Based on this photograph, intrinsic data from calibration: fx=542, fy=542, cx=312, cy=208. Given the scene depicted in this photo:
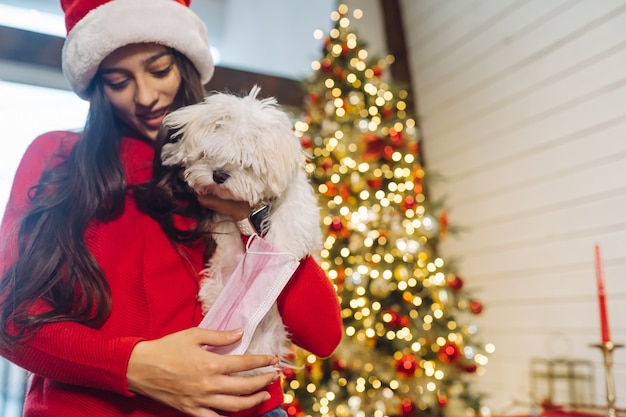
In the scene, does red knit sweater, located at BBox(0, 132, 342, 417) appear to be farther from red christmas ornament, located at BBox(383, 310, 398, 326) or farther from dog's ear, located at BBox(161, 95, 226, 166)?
red christmas ornament, located at BBox(383, 310, 398, 326)

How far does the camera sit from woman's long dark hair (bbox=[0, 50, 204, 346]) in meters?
0.78

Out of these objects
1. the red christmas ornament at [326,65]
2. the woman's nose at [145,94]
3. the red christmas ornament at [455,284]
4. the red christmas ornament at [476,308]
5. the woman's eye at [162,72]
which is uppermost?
the red christmas ornament at [326,65]

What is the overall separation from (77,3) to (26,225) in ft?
1.65

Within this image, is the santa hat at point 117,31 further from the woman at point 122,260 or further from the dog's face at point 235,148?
the dog's face at point 235,148

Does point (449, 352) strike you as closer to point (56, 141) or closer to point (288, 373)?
point (288, 373)

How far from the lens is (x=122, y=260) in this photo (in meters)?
0.88

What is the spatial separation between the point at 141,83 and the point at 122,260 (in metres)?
0.33

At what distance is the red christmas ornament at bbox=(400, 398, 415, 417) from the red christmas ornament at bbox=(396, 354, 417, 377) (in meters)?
0.13

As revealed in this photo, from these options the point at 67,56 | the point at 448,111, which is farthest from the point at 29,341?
the point at 448,111

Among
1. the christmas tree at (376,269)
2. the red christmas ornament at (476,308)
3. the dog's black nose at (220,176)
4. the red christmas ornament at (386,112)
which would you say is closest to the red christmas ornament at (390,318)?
the christmas tree at (376,269)

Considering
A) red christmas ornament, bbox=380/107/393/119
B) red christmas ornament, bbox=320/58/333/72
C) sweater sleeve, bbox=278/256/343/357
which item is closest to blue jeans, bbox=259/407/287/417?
sweater sleeve, bbox=278/256/343/357

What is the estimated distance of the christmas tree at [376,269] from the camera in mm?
2488

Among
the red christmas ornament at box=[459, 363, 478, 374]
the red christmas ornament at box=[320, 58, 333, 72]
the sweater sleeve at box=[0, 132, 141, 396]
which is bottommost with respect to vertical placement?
the red christmas ornament at box=[459, 363, 478, 374]

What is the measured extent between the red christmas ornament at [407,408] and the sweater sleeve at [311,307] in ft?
5.45
